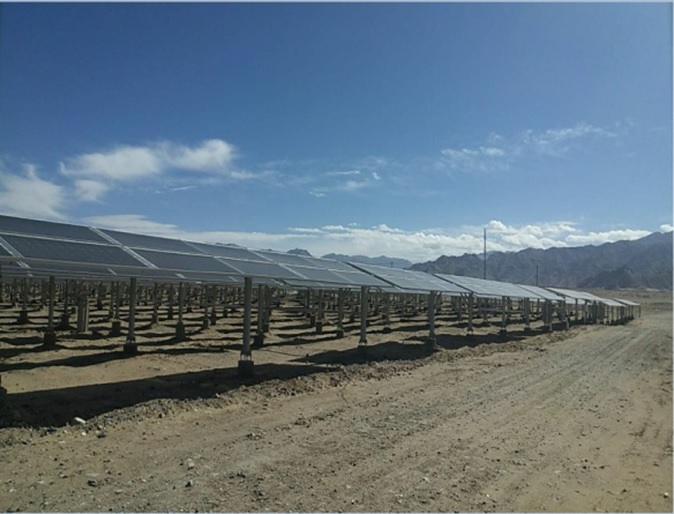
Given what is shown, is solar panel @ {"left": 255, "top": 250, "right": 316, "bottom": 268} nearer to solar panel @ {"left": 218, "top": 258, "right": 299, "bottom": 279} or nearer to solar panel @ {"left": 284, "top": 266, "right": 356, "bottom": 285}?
solar panel @ {"left": 284, "top": 266, "right": 356, "bottom": 285}

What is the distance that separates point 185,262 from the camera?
1274 centimetres

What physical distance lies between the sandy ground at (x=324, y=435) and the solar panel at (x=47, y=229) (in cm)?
294

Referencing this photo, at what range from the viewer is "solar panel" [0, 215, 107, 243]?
33.4ft

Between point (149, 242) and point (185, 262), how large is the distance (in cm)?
220

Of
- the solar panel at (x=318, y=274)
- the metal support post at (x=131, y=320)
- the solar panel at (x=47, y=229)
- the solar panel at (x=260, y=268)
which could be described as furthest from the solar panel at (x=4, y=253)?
the solar panel at (x=318, y=274)

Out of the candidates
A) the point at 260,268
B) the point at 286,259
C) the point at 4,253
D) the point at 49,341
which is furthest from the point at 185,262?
the point at 286,259

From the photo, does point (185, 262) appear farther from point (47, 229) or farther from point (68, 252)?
point (68, 252)

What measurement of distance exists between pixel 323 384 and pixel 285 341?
887cm

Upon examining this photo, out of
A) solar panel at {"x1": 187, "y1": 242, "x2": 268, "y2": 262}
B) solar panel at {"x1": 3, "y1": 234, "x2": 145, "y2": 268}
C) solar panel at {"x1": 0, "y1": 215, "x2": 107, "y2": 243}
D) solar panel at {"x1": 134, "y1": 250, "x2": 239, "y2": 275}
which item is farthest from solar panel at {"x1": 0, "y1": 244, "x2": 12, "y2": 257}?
solar panel at {"x1": 187, "y1": 242, "x2": 268, "y2": 262}

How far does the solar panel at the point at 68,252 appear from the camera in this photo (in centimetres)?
884

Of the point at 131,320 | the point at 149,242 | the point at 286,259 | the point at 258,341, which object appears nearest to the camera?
the point at 149,242

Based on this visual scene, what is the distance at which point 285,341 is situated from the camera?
20.1 meters

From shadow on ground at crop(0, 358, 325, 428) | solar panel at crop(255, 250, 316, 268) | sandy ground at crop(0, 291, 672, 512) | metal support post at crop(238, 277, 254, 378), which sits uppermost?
solar panel at crop(255, 250, 316, 268)

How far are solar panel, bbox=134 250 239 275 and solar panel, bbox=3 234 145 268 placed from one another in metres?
0.71
